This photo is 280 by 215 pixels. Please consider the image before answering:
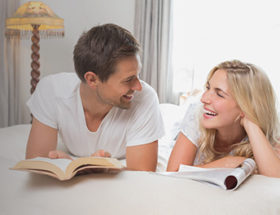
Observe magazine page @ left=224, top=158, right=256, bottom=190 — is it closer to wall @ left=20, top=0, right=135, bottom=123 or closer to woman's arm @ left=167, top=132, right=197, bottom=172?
woman's arm @ left=167, top=132, right=197, bottom=172

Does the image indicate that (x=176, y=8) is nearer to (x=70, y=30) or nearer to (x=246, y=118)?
(x=70, y=30)

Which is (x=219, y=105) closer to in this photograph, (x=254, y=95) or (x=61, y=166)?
→ (x=254, y=95)

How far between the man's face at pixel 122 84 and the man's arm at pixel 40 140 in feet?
0.94

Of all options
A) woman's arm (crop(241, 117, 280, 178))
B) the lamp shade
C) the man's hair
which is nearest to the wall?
the lamp shade

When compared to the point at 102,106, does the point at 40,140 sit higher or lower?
lower

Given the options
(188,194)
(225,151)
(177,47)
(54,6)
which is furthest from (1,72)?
(188,194)

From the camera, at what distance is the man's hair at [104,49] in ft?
4.75

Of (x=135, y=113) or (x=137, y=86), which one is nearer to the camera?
(x=137, y=86)

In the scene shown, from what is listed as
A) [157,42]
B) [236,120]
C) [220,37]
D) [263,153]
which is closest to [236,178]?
[263,153]

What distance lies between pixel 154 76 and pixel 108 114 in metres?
2.15

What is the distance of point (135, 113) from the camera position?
5.24 ft

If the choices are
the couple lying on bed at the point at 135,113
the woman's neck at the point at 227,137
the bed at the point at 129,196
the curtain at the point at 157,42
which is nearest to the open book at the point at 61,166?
the bed at the point at 129,196

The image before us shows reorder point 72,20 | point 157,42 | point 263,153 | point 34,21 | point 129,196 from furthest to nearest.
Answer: point 72,20 → point 157,42 → point 34,21 → point 263,153 → point 129,196

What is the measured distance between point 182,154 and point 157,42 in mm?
2373
